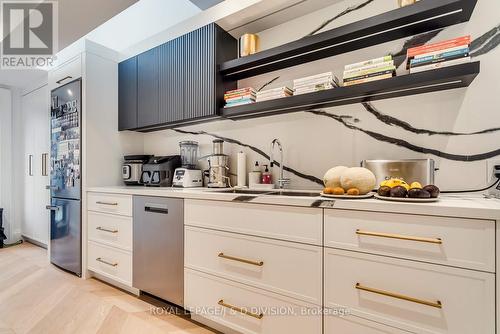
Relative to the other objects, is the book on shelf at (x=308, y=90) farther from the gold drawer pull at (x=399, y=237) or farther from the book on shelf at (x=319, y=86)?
the gold drawer pull at (x=399, y=237)

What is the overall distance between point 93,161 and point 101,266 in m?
0.98

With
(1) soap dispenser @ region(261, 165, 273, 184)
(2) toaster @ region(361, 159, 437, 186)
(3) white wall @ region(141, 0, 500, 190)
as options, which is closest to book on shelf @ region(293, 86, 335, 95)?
(3) white wall @ region(141, 0, 500, 190)

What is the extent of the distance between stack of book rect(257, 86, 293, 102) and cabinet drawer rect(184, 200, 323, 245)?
2.63 feet

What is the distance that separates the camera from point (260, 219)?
1273 millimetres

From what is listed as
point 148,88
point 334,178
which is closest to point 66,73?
point 148,88

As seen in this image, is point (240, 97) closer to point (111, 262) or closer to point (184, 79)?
point (184, 79)

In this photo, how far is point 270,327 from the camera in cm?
123

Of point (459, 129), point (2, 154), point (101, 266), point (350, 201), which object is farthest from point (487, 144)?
point (2, 154)

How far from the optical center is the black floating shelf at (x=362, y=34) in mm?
1244

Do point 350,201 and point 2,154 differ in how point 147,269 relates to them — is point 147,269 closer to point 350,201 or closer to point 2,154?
point 350,201

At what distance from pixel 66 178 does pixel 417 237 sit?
2.94 metres

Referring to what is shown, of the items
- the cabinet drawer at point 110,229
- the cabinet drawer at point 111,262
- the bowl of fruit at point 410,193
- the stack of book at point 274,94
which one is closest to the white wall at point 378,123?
the stack of book at point 274,94

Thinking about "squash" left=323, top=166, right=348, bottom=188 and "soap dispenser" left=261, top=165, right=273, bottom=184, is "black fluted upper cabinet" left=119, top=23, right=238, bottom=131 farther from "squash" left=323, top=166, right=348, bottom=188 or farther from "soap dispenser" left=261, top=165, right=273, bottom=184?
"squash" left=323, top=166, right=348, bottom=188

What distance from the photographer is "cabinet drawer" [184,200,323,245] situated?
3.74ft
